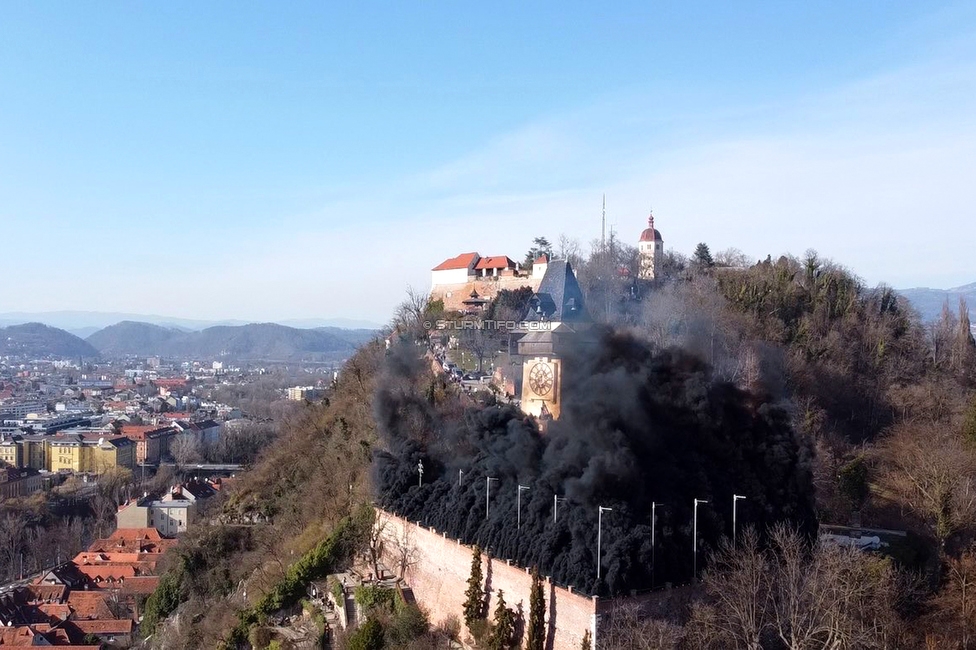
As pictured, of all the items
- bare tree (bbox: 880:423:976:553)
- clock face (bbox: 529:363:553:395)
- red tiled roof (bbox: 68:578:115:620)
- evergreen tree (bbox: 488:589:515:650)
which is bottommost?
red tiled roof (bbox: 68:578:115:620)

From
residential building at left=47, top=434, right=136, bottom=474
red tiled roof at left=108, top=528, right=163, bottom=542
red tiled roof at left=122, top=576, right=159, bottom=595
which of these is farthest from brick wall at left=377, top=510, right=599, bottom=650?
residential building at left=47, top=434, right=136, bottom=474

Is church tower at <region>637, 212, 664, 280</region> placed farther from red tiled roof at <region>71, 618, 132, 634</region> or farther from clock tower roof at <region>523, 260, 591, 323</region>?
red tiled roof at <region>71, 618, 132, 634</region>

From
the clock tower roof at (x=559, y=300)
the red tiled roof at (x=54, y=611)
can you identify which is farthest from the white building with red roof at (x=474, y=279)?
the red tiled roof at (x=54, y=611)

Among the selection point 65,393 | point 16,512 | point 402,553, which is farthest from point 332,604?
point 65,393

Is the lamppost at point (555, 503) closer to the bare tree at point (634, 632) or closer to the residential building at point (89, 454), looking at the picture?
the bare tree at point (634, 632)

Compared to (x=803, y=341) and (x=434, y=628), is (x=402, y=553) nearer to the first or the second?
(x=434, y=628)

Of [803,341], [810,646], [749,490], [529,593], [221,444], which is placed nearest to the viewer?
[810,646]

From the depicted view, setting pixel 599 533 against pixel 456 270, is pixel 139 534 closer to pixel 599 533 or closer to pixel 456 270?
pixel 456 270
